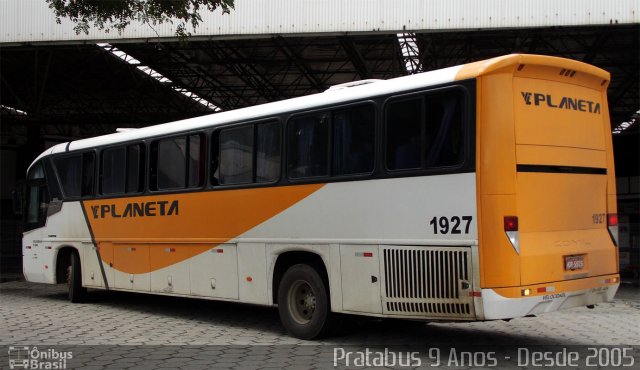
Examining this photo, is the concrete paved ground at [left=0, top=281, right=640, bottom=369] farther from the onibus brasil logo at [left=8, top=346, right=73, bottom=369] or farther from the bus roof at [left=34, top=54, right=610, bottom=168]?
the bus roof at [left=34, top=54, right=610, bottom=168]

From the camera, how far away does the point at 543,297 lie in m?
6.83

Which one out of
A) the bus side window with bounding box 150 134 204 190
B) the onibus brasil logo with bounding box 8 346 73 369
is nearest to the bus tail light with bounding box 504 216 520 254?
the onibus brasil logo with bounding box 8 346 73 369

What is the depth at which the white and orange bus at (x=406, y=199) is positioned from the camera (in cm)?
679

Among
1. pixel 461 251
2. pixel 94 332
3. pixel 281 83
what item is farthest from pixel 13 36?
pixel 461 251

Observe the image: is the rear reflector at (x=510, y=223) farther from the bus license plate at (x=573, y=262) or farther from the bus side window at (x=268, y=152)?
the bus side window at (x=268, y=152)

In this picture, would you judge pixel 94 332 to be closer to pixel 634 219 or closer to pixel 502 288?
pixel 502 288

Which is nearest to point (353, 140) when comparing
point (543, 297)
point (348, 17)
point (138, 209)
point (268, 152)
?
point (268, 152)

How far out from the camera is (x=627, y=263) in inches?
755

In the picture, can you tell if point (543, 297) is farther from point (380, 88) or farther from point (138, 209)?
point (138, 209)

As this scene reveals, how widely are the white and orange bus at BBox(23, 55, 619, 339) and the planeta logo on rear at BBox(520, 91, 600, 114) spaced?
0.06 ft

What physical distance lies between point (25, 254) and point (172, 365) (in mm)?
8708

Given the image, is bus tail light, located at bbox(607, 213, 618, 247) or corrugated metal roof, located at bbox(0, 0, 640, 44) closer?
bus tail light, located at bbox(607, 213, 618, 247)

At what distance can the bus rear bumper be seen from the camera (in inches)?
259

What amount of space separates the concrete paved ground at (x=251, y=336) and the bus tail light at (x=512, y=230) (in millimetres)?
1281
